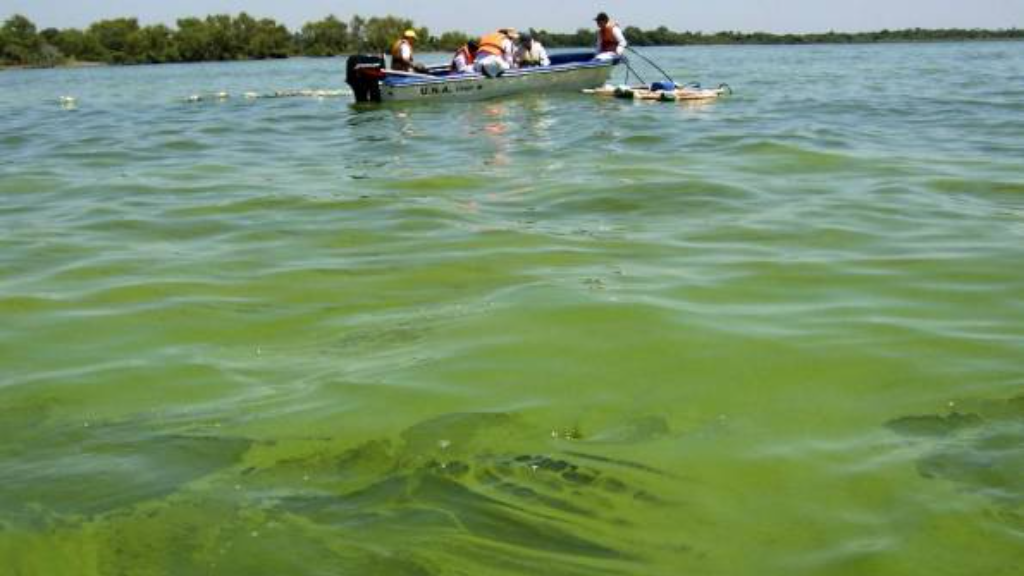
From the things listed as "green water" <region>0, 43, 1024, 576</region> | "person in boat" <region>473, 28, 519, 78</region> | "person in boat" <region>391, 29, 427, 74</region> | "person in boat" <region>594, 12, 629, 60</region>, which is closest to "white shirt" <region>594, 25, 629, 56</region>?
"person in boat" <region>594, 12, 629, 60</region>

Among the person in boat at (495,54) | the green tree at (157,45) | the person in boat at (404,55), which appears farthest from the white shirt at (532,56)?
the green tree at (157,45)

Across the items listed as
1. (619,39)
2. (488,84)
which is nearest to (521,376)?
(488,84)

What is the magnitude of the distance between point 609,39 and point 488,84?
3.69m

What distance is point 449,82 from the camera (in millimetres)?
19078

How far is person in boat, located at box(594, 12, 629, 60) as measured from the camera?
21344 mm

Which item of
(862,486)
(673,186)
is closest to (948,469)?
(862,486)

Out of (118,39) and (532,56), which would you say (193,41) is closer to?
(118,39)

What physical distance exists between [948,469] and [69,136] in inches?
590

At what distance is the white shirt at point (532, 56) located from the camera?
867 inches

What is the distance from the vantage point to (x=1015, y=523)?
8.84ft

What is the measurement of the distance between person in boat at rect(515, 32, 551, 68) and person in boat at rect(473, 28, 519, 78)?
91cm

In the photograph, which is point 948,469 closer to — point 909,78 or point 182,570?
point 182,570

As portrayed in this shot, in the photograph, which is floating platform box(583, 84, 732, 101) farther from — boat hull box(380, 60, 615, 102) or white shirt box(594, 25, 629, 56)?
white shirt box(594, 25, 629, 56)

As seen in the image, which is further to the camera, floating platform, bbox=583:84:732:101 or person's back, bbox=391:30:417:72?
person's back, bbox=391:30:417:72
